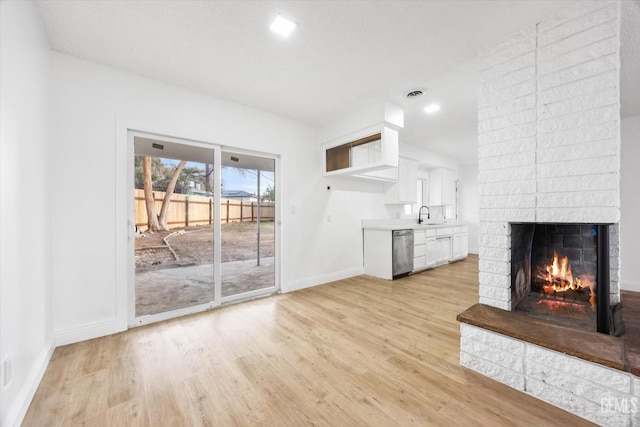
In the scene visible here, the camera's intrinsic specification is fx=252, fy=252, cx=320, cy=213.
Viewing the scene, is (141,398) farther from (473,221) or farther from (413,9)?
(473,221)

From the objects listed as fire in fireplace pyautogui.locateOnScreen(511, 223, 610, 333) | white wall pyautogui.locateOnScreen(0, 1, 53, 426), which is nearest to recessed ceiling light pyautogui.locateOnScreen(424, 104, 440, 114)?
fire in fireplace pyautogui.locateOnScreen(511, 223, 610, 333)

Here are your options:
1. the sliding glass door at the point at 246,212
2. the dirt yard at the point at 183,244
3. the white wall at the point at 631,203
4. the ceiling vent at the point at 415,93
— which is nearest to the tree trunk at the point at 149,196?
the dirt yard at the point at 183,244

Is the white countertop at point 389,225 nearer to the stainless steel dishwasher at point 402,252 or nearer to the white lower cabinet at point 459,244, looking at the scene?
the stainless steel dishwasher at point 402,252

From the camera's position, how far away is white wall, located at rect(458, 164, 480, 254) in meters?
7.02

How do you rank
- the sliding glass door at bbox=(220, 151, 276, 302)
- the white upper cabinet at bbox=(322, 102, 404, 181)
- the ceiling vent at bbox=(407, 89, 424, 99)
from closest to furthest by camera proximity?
the ceiling vent at bbox=(407, 89, 424, 99)
the white upper cabinet at bbox=(322, 102, 404, 181)
the sliding glass door at bbox=(220, 151, 276, 302)

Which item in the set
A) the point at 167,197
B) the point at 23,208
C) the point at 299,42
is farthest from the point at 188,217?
the point at 299,42

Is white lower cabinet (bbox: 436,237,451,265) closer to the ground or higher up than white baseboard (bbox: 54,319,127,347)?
higher up

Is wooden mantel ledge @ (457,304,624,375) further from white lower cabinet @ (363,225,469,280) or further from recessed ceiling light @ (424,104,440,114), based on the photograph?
recessed ceiling light @ (424,104,440,114)

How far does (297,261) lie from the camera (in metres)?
3.84

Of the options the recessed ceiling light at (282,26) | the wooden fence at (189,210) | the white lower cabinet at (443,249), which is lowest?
the white lower cabinet at (443,249)

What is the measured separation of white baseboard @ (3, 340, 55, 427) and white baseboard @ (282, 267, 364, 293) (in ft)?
7.67

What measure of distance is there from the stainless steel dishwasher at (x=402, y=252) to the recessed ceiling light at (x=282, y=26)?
10.9ft

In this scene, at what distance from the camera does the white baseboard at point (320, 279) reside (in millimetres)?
3740

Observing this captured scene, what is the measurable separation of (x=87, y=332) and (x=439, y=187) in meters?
6.90
